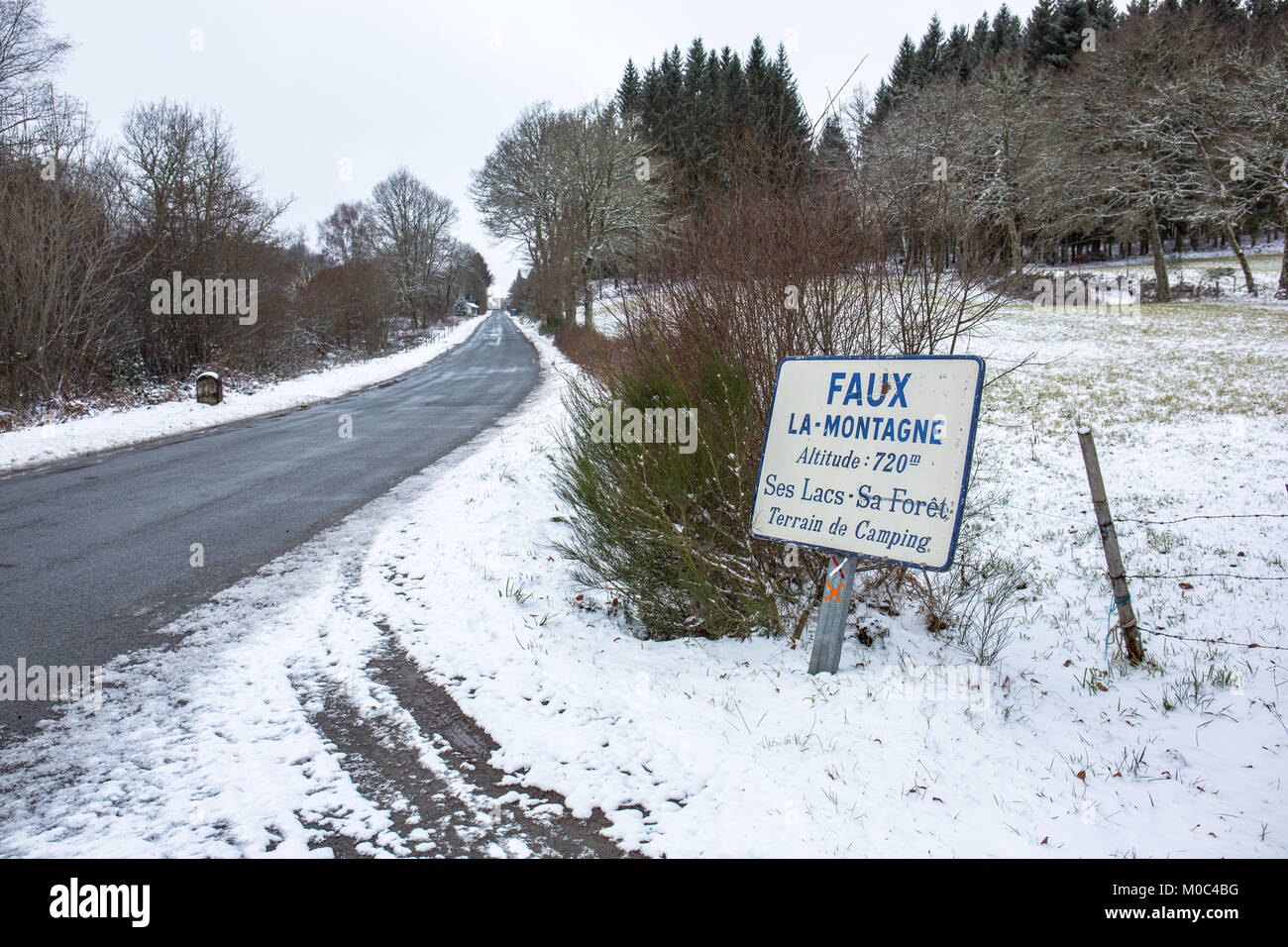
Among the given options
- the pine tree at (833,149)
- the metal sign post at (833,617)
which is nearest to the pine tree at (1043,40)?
the pine tree at (833,149)

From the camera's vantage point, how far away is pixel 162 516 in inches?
286

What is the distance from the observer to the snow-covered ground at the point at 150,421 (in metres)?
11.1

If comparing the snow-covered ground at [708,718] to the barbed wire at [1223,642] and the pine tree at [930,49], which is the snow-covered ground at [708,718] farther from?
the pine tree at [930,49]

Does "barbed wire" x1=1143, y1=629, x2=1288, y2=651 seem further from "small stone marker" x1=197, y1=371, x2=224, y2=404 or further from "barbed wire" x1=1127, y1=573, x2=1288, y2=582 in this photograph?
"small stone marker" x1=197, y1=371, x2=224, y2=404

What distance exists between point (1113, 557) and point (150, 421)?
54.1 feet

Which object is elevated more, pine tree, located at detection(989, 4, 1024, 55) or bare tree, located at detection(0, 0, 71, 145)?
pine tree, located at detection(989, 4, 1024, 55)

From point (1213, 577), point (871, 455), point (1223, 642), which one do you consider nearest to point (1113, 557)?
point (1223, 642)

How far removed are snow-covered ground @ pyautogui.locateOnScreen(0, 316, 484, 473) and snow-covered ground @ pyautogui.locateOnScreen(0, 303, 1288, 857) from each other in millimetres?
8125

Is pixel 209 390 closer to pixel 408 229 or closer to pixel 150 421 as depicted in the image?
pixel 150 421

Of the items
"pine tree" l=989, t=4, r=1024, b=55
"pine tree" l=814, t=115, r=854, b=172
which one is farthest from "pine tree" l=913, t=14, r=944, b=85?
"pine tree" l=814, t=115, r=854, b=172

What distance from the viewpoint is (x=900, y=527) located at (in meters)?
3.31

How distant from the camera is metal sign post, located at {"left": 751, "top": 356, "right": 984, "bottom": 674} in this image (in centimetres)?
319
